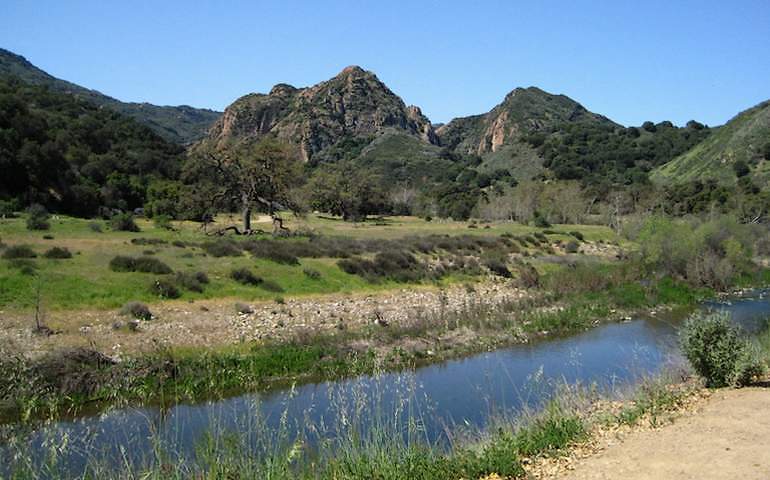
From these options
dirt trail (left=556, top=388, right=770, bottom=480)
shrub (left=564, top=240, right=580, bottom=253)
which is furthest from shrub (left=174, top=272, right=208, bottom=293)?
shrub (left=564, top=240, right=580, bottom=253)

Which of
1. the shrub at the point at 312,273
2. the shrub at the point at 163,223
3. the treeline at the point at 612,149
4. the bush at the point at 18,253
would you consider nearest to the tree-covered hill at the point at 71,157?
the shrub at the point at 163,223

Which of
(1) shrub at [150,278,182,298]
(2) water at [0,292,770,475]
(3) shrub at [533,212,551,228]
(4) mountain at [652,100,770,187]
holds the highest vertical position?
(4) mountain at [652,100,770,187]

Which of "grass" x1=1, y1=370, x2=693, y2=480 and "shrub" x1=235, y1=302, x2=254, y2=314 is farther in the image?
"shrub" x1=235, y1=302, x2=254, y2=314

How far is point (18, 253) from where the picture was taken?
95.9 ft

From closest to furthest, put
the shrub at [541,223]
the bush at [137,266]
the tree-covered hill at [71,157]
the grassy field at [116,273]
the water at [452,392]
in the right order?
the water at [452,392] → the grassy field at [116,273] → the bush at [137,266] → the tree-covered hill at [71,157] → the shrub at [541,223]

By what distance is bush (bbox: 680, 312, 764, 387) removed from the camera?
44.9ft

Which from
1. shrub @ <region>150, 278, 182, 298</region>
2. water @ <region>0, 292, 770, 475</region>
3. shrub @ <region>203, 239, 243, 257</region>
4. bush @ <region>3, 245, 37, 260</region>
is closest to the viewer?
water @ <region>0, 292, 770, 475</region>

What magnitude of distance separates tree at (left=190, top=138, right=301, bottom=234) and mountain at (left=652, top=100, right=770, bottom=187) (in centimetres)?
7100

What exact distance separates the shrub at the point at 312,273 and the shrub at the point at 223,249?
5.46 meters

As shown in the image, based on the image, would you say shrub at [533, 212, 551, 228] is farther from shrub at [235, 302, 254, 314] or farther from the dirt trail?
the dirt trail

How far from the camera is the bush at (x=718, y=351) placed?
13.7 meters

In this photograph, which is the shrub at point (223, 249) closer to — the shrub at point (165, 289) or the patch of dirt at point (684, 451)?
the shrub at point (165, 289)

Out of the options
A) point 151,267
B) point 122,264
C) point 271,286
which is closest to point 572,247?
point 271,286

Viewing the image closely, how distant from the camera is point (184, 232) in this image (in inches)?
1991
